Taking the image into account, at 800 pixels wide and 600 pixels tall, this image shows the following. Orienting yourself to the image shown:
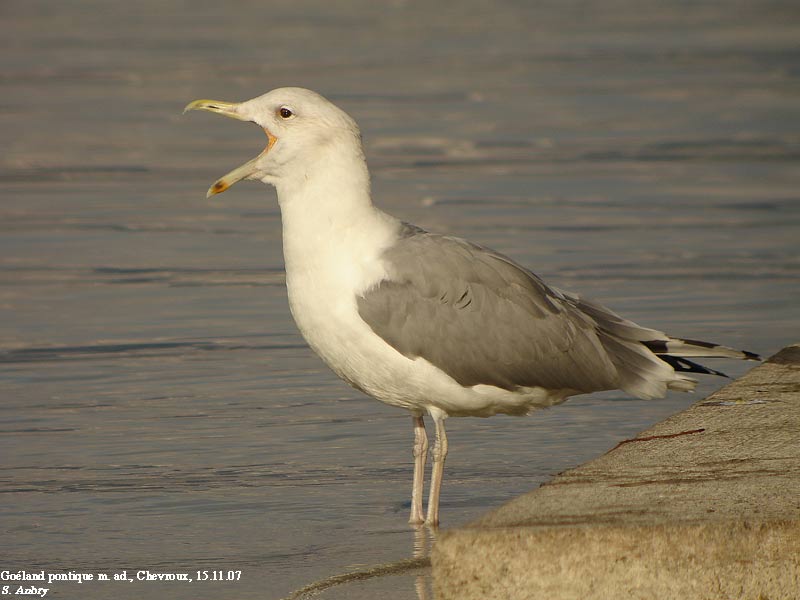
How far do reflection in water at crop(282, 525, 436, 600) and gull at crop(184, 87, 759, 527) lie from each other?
0.45m

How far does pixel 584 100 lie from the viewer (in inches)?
803

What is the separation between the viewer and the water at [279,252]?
7277 millimetres

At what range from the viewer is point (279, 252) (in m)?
12.8

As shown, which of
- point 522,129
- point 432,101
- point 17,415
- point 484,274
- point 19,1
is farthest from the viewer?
point 19,1

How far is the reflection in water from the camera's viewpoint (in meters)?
6.09

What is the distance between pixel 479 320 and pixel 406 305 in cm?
42

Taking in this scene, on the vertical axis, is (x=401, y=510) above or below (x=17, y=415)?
below

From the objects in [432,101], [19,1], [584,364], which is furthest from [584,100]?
[19,1]

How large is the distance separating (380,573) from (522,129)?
41.1ft

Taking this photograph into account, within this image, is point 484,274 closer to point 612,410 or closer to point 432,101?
point 612,410

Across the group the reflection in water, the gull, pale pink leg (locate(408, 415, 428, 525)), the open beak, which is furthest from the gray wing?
the reflection in water

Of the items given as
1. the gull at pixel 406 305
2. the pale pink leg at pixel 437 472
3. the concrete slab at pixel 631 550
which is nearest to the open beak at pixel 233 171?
the gull at pixel 406 305

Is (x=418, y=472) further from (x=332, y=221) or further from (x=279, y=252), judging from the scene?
(x=279, y=252)

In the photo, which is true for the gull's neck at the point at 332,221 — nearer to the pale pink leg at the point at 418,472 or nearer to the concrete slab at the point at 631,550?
the pale pink leg at the point at 418,472
